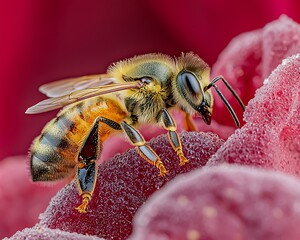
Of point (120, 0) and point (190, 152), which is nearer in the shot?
point (190, 152)

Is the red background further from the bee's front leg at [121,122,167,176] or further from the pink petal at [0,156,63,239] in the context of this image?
the bee's front leg at [121,122,167,176]

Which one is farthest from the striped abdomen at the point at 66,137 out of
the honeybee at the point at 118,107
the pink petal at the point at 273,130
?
the pink petal at the point at 273,130

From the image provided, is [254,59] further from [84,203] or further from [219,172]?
[219,172]

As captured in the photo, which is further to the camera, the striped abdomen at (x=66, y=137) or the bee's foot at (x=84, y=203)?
the striped abdomen at (x=66, y=137)

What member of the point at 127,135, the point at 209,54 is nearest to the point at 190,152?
the point at 127,135

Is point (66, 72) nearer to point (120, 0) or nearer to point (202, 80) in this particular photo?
point (120, 0)

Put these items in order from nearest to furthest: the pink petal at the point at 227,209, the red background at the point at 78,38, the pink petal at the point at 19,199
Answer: the pink petal at the point at 227,209 < the pink petal at the point at 19,199 < the red background at the point at 78,38

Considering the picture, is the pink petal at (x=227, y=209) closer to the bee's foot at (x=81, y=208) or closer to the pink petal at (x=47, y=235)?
the pink petal at (x=47, y=235)
